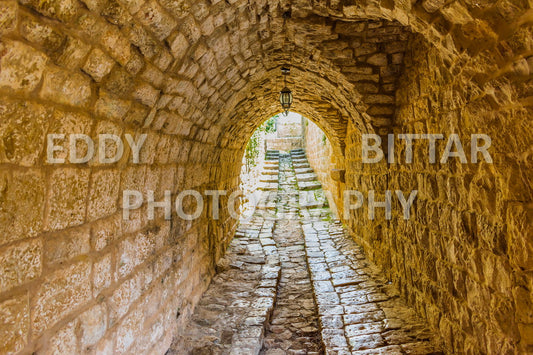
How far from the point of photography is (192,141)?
359cm

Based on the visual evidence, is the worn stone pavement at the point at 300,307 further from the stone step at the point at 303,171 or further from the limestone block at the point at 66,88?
the stone step at the point at 303,171

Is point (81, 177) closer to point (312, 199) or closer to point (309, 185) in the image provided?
point (312, 199)

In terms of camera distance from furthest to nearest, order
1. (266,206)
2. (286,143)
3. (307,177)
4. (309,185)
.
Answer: (286,143) → (307,177) → (309,185) → (266,206)

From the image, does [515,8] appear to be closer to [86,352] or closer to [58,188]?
[58,188]

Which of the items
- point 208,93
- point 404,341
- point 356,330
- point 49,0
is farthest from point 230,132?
point 49,0

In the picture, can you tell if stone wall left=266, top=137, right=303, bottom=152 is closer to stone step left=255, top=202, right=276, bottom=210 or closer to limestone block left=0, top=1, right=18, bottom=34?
stone step left=255, top=202, right=276, bottom=210

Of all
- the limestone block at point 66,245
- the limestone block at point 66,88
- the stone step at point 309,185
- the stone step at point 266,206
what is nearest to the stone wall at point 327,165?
the stone step at point 309,185

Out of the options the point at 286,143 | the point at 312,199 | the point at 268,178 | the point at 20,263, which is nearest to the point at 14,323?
the point at 20,263

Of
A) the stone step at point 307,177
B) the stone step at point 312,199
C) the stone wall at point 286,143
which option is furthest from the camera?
the stone wall at point 286,143

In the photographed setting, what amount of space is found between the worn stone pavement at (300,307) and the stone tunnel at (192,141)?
0.80ft

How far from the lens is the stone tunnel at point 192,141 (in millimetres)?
1345

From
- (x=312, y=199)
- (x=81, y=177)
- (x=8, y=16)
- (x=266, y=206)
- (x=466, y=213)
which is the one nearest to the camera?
(x=8, y=16)

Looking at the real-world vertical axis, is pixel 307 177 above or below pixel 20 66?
below

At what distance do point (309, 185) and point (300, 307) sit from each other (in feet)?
25.6
